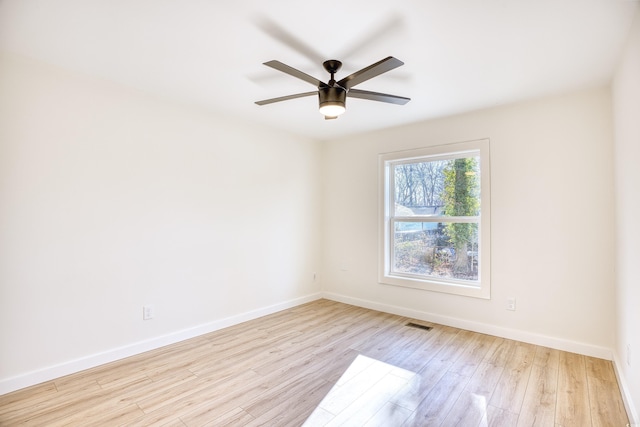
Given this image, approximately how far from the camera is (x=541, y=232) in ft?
9.80

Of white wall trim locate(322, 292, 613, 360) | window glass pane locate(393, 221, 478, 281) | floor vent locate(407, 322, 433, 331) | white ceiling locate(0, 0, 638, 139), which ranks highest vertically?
white ceiling locate(0, 0, 638, 139)

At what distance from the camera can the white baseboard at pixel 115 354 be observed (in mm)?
2229

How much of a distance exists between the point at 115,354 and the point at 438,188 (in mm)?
3732

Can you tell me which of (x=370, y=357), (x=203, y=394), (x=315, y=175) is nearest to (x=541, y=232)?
(x=370, y=357)

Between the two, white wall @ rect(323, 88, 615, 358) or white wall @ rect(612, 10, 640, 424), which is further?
white wall @ rect(323, 88, 615, 358)

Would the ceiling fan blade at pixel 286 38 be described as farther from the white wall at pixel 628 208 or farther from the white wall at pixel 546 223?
the white wall at pixel 546 223

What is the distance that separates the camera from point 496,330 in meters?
3.22

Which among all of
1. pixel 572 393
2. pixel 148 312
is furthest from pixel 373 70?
pixel 148 312

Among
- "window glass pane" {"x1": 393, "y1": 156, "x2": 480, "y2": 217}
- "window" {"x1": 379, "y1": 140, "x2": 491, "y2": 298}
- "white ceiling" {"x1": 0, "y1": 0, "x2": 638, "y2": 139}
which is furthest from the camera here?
"window glass pane" {"x1": 393, "y1": 156, "x2": 480, "y2": 217}

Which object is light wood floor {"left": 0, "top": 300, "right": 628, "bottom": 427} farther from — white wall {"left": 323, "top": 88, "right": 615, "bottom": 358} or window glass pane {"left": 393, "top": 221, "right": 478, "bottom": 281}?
window glass pane {"left": 393, "top": 221, "right": 478, "bottom": 281}

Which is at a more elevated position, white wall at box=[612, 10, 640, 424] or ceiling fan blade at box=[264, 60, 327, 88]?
ceiling fan blade at box=[264, 60, 327, 88]

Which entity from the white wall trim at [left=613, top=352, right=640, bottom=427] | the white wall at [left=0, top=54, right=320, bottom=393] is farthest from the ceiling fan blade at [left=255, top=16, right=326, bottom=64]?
the white wall trim at [left=613, top=352, right=640, bottom=427]

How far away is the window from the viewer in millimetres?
3391

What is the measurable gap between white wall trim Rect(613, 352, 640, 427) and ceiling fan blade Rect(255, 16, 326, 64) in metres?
2.95
